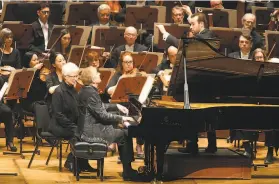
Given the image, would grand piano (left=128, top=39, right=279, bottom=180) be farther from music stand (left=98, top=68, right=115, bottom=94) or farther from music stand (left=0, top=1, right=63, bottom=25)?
music stand (left=0, top=1, right=63, bottom=25)

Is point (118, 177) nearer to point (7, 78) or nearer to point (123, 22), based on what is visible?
point (7, 78)

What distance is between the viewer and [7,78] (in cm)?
986

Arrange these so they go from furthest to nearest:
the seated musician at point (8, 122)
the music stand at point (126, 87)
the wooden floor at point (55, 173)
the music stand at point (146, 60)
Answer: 1. the music stand at point (146, 60)
2. the seated musician at point (8, 122)
3. the music stand at point (126, 87)
4. the wooden floor at point (55, 173)

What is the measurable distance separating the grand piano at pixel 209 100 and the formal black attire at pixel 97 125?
0.26 meters

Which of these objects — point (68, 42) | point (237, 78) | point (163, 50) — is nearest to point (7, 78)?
point (68, 42)

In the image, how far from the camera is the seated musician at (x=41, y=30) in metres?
11.1

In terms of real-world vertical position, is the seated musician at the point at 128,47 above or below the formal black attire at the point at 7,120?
above

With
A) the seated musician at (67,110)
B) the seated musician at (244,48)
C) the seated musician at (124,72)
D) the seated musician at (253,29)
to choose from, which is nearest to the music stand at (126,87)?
the seated musician at (124,72)

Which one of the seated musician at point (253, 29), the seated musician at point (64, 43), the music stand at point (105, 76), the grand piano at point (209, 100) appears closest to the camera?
the grand piano at point (209, 100)

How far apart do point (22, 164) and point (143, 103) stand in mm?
1745

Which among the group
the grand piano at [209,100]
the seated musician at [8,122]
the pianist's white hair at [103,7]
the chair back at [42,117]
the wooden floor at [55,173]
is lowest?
the wooden floor at [55,173]

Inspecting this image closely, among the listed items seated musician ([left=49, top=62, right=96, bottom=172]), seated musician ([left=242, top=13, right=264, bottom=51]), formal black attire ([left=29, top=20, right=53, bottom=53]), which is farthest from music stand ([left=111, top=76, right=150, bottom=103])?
seated musician ([left=242, top=13, right=264, bottom=51])

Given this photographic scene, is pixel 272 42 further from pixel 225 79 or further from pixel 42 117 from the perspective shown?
pixel 42 117

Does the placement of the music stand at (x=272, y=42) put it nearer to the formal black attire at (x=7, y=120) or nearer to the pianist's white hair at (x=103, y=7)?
the pianist's white hair at (x=103, y=7)
